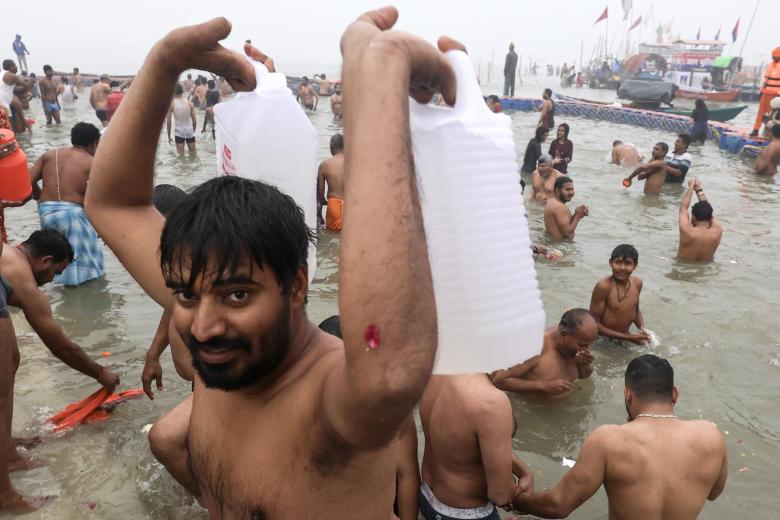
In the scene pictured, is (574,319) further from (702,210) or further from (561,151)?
(561,151)

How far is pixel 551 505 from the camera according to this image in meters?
2.94

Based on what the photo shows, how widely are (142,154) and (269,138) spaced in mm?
792

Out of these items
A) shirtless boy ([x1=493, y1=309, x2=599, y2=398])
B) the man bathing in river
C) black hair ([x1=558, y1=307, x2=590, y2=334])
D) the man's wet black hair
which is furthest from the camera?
shirtless boy ([x1=493, y1=309, x2=599, y2=398])

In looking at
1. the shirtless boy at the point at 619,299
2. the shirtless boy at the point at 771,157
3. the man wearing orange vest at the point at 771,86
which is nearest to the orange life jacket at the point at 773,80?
the man wearing orange vest at the point at 771,86

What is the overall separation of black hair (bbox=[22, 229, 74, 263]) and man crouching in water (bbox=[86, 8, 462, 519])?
9.45 feet

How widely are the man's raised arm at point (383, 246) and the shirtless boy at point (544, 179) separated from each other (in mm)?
9433

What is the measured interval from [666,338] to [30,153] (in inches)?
532

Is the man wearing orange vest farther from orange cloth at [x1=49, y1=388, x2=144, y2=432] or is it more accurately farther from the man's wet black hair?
the man's wet black hair

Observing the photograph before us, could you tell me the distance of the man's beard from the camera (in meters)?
1.21

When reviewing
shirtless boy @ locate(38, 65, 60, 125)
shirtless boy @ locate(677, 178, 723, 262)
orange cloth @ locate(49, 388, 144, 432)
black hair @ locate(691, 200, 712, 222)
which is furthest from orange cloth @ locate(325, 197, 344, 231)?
shirtless boy @ locate(38, 65, 60, 125)

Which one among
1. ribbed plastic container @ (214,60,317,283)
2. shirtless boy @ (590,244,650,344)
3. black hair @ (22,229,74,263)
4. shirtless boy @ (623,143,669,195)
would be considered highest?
ribbed plastic container @ (214,60,317,283)

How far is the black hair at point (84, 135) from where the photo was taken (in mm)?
6458

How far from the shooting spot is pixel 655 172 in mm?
11383

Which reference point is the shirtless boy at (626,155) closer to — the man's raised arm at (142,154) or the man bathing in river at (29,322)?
the man bathing in river at (29,322)
